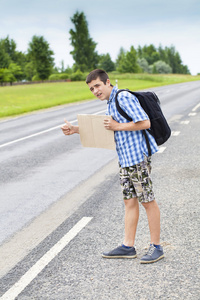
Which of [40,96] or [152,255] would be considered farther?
[40,96]

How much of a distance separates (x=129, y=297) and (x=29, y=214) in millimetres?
2790

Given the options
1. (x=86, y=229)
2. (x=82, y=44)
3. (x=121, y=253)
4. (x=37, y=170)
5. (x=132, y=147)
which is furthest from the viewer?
(x=82, y=44)

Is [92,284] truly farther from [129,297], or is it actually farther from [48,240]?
[48,240]

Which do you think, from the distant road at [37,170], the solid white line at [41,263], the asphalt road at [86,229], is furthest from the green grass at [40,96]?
the solid white line at [41,263]

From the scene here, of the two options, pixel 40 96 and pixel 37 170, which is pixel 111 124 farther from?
pixel 40 96

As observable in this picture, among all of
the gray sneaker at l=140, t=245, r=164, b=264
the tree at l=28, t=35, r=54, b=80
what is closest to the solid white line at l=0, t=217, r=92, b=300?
the gray sneaker at l=140, t=245, r=164, b=264

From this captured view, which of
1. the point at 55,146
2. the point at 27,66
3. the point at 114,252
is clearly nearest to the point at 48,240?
the point at 114,252

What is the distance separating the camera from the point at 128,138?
397cm

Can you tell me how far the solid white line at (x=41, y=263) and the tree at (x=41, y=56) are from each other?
88.7m

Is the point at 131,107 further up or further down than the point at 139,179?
further up

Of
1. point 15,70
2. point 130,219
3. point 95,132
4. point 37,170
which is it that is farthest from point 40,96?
point 15,70

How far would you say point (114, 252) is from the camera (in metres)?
4.21

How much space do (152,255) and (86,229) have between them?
1.18 meters

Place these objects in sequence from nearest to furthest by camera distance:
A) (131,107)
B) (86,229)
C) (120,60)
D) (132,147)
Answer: (131,107) → (132,147) → (86,229) → (120,60)
